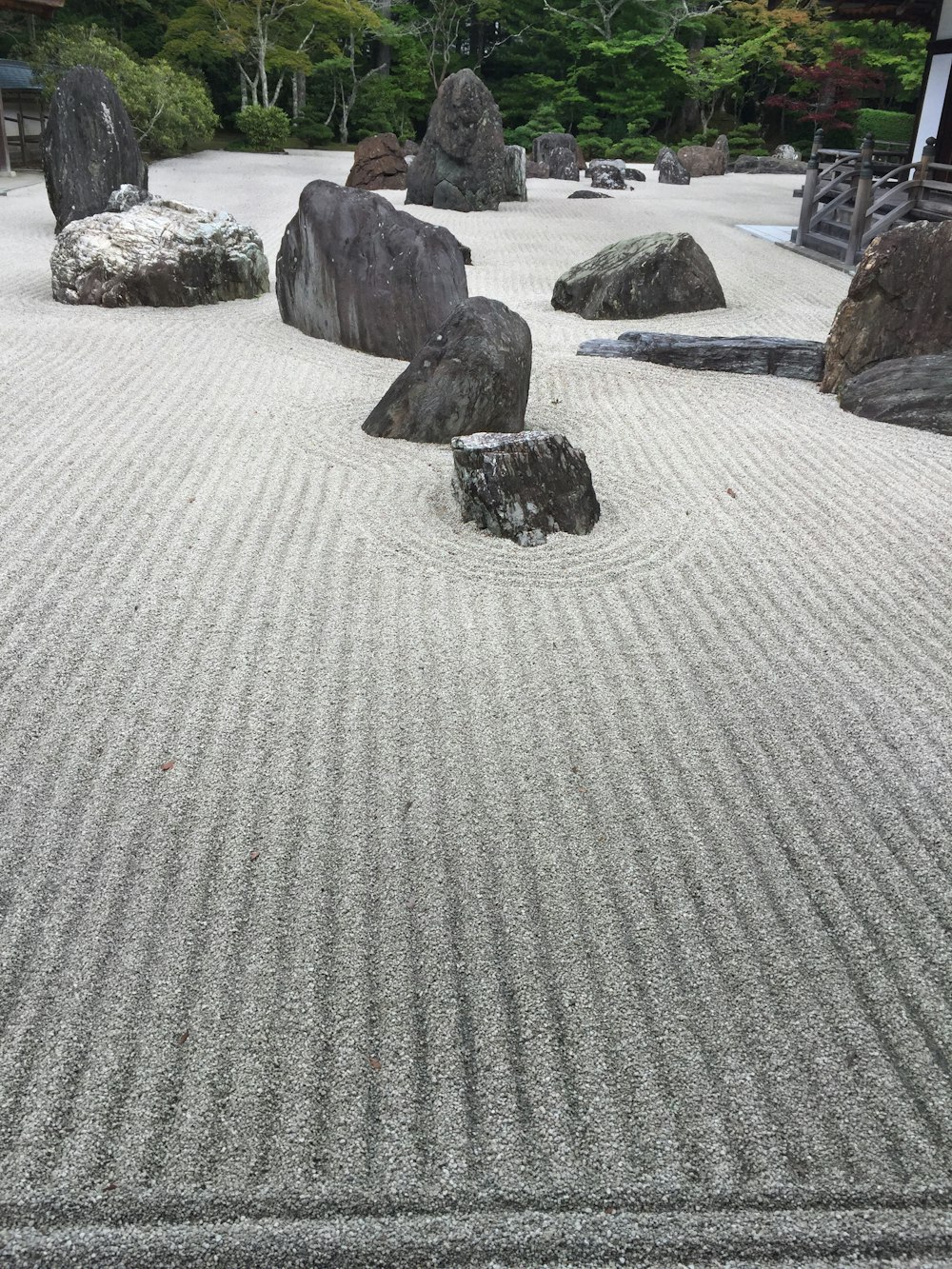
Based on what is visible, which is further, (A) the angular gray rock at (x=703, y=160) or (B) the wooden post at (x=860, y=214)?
(A) the angular gray rock at (x=703, y=160)

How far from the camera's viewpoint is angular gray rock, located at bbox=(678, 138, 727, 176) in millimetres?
21625

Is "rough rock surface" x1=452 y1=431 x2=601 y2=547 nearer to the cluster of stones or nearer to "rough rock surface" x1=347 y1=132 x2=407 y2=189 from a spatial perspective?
the cluster of stones

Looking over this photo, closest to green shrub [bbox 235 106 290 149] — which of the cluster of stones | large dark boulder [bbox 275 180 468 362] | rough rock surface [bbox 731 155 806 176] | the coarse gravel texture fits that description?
rough rock surface [bbox 731 155 806 176]

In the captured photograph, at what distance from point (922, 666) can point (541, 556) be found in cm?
153

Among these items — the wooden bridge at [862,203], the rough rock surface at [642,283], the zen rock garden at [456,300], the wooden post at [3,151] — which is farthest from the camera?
the wooden post at [3,151]

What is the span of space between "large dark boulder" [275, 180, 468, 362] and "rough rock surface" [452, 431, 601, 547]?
2875mm

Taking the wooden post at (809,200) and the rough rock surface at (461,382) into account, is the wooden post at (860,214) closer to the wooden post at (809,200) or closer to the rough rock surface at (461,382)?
the wooden post at (809,200)

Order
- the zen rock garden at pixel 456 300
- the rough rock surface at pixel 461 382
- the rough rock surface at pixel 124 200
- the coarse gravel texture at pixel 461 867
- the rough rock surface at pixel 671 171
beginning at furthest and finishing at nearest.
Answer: the rough rock surface at pixel 671 171 → the rough rock surface at pixel 124 200 → the rough rock surface at pixel 461 382 → the zen rock garden at pixel 456 300 → the coarse gravel texture at pixel 461 867

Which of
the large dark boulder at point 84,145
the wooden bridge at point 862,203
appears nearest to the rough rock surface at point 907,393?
the wooden bridge at point 862,203

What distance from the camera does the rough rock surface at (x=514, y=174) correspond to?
1512 centimetres

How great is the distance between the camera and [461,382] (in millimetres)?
5273

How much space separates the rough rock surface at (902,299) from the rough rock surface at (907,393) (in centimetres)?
21

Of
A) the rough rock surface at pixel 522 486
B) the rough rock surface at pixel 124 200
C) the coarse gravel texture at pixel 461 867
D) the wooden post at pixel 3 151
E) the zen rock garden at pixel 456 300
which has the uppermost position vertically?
the wooden post at pixel 3 151

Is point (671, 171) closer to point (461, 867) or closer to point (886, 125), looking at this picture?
point (886, 125)
